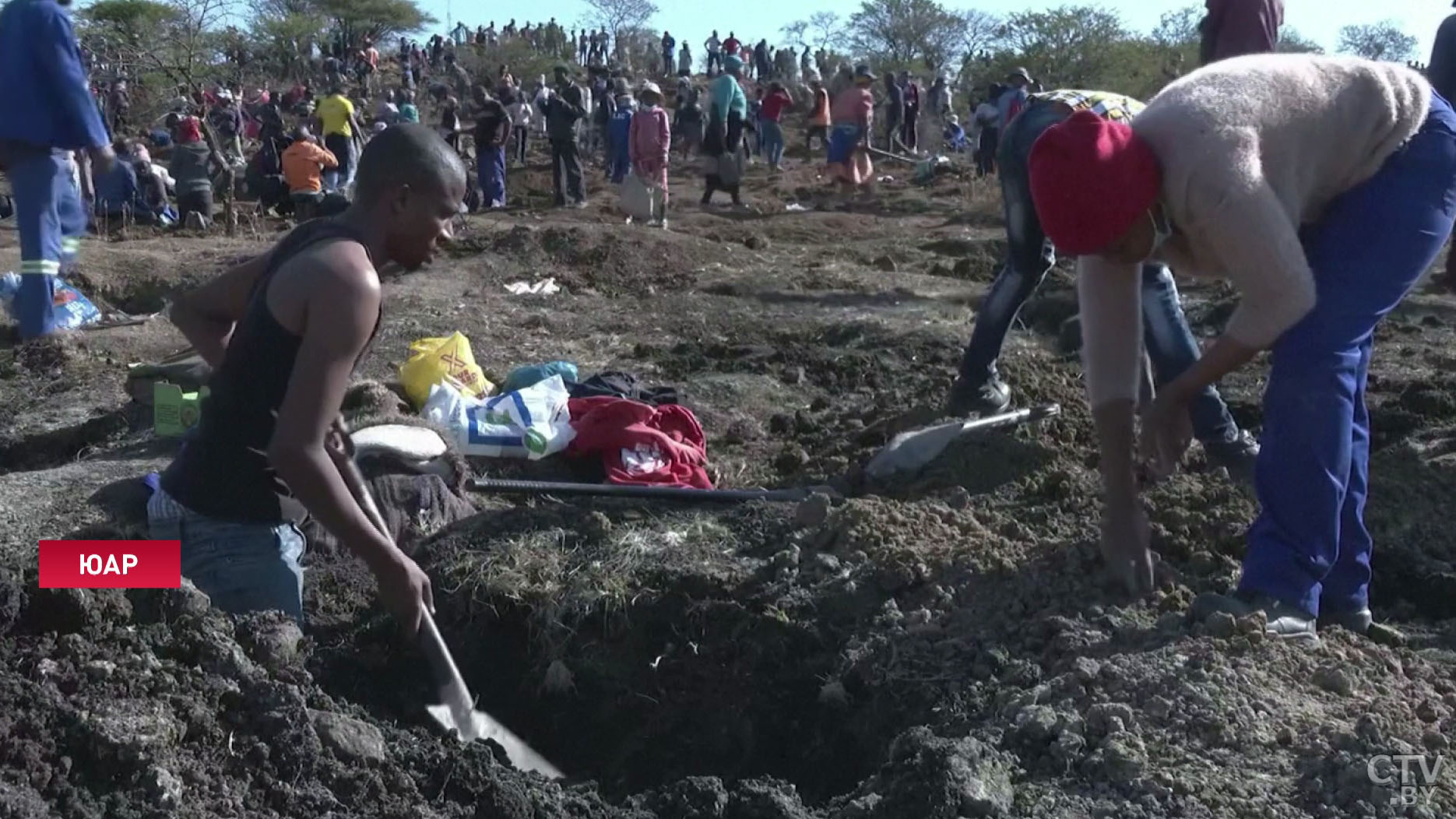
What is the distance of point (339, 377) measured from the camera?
271 centimetres

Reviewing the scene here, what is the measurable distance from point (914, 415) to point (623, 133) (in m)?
13.9

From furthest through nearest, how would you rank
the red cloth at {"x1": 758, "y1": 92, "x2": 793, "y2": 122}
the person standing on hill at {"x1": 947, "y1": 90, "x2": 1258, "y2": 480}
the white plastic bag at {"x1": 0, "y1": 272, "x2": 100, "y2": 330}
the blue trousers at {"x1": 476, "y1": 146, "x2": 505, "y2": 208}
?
the red cloth at {"x1": 758, "y1": 92, "x2": 793, "y2": 122} → the blue trousers at {"x1": 476, "y1": 146, "x2": 505, "y2": 208} → the white plastic bag at {"x1": 0, "y1": 272, "x2": 100, "y2": 330} → the person standing on hill at {"x1": 947, "y1": 90, "x2": 1258, "y2": 480}

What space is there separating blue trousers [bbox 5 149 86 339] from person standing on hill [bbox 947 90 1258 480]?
174 inches

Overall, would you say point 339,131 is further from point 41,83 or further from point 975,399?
point 975,399

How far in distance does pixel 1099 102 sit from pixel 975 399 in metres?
1.33

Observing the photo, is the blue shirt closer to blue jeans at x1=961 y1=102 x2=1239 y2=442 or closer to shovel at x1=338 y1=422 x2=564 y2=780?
blue jeans at x1=961 y1=102 x2=1239 y2=442

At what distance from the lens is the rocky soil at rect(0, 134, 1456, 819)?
8.99ft

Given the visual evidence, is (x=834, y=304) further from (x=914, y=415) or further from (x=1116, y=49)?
(x=1116, y=49)

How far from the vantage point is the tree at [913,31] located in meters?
44.9

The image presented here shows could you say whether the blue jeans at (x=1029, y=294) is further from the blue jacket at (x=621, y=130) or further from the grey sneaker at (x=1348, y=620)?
the blue jacket at (x=621, y=130)

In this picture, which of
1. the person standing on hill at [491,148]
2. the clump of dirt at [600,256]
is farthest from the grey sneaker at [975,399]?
the person standing on hill at [491,148]

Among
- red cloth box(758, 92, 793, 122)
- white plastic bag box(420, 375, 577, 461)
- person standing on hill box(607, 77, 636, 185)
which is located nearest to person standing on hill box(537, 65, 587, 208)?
person standing on hill box(607, 77, 636, 185)

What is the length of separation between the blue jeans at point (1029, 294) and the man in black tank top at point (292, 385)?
1860 millimetres

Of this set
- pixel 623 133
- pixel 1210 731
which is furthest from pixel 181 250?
pixel 1210 731
